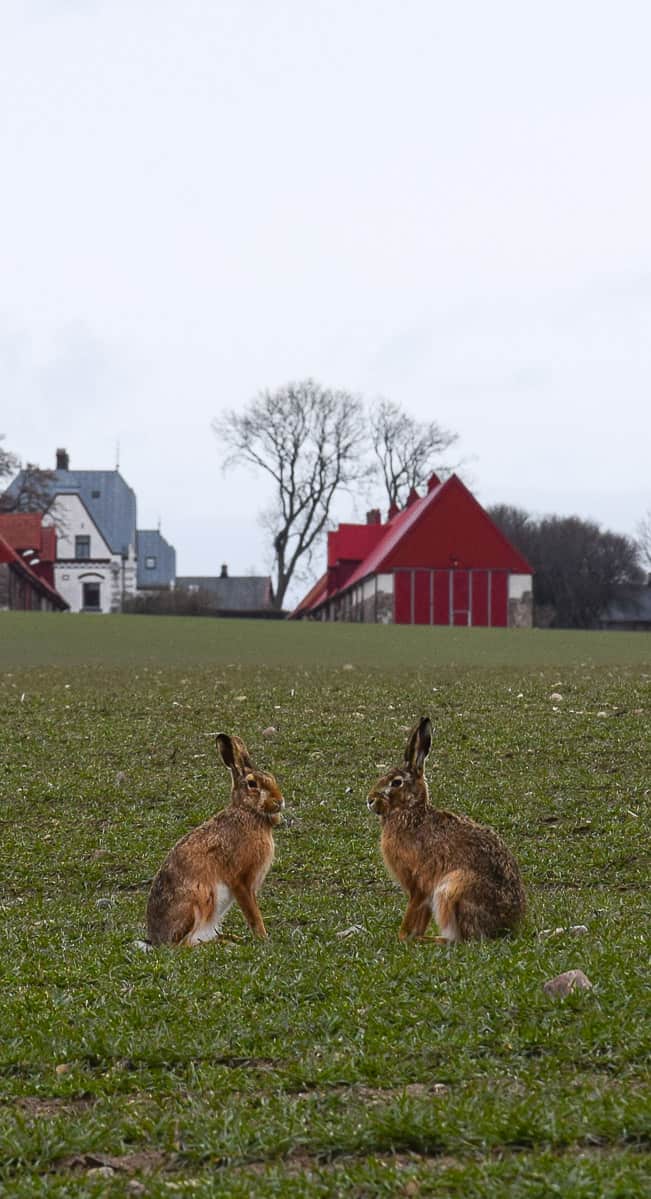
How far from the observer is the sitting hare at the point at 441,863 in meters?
7.42

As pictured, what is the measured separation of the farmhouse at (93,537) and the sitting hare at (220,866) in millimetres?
94355

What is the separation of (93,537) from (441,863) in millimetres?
103767

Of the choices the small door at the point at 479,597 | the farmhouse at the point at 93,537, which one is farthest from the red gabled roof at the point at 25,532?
the small door at the point at 479,597

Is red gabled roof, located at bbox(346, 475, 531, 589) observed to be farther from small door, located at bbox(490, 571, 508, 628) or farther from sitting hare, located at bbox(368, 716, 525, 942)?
sitting hare, located at bbox(368, 716, 525, 942)

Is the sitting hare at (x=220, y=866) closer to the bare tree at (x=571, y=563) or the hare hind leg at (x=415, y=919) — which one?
the hare hind leg at (x=415, y=919)

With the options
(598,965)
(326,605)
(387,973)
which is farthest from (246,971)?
(326,605)

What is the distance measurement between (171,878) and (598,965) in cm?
257

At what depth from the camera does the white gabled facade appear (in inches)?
4277

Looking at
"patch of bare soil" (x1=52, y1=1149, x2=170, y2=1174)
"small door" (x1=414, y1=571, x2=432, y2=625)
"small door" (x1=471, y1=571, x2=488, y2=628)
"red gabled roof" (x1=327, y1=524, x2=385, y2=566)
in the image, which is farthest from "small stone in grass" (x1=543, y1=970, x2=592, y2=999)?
"red gabled roof" (x1=327, y1=524, x2=385, y2=566)

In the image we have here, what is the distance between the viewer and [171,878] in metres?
7.83

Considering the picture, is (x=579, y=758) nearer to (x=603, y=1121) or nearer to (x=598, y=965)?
(x=598, y=965)

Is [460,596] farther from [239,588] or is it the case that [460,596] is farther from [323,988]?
[239,588]

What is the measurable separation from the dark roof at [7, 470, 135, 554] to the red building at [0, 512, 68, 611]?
20997mm

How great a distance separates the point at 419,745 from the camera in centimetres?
778
